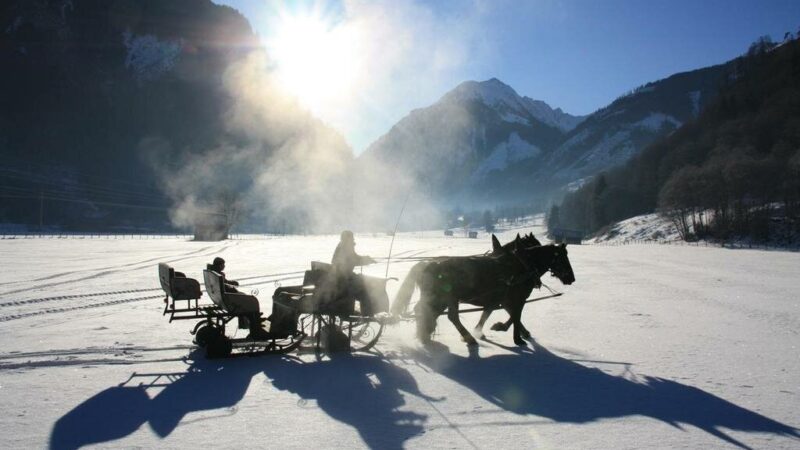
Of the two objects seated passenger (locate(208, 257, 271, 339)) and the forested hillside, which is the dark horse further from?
the forested hillside

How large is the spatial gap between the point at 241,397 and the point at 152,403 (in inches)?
38.2

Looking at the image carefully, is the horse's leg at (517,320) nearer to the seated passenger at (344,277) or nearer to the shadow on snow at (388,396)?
the shadow on snow at (388,396)

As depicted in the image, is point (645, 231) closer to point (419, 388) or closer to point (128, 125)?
point (419, 388)

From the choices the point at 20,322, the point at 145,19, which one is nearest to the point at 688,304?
the point at 20,322

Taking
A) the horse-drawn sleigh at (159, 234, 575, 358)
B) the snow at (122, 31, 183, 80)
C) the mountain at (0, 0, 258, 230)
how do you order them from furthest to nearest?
the snow at (122, 31, 183, 80), the mountain at (0, 0, 258, 230), the horse-drawn sleigh at (159, 234, 575, 358)


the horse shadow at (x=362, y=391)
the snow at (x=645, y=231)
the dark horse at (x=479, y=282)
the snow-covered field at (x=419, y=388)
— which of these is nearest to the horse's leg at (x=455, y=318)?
→ the dark horse at (x=479, y=282)

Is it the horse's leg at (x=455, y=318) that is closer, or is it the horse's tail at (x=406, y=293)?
the horse's leg at (x=455, y=318)

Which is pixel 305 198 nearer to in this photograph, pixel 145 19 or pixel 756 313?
pixel 145 19

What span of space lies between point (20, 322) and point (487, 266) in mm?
9755

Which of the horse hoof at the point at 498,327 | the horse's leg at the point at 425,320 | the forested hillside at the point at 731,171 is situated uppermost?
the forested hillside at the point at 731,171

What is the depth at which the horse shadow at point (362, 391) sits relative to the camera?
15.0 feet

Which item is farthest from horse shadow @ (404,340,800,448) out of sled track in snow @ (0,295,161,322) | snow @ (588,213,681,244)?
snow @ (588,213,681,244)

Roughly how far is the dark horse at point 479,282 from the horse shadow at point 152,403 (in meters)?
3.10

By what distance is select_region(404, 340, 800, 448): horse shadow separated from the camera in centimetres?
482
